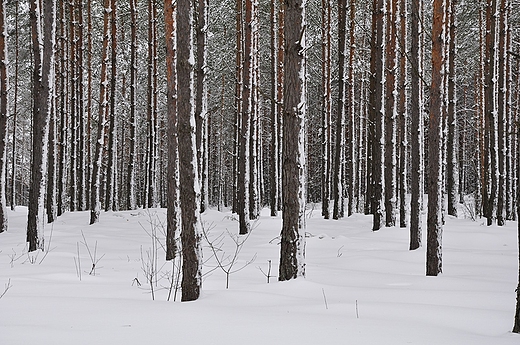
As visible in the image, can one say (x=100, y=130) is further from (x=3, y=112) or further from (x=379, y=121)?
(x=379, y=121)

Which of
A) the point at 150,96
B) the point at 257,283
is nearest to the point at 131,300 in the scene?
the point at 257,283

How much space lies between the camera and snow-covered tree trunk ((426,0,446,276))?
6.94 meters

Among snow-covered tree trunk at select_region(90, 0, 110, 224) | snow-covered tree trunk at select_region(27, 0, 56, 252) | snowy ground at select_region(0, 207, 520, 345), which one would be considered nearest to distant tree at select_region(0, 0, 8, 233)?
snowy ground at select_region(0, 207, 520, 345)

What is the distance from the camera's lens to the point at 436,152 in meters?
7.11

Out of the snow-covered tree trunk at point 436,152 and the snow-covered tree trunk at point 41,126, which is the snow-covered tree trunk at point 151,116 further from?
the snow-covered tree trunk at point 436,152

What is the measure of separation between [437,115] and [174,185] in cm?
437

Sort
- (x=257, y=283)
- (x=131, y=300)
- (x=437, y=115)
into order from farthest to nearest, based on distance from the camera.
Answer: (x=437, y=115)
(x=257, y=283)
(x=131, y=300)

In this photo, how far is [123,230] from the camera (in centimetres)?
1350

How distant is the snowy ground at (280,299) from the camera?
3.43 meters

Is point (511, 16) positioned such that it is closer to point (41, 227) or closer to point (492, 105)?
point (492, 105)

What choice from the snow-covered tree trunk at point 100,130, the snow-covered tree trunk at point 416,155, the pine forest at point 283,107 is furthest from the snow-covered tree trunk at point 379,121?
the snow-covered tree trunk at point 100,130

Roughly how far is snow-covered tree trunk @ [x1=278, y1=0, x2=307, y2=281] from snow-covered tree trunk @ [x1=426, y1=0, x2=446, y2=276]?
217 centimetres

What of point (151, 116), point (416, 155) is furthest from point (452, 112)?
point (151, 116)

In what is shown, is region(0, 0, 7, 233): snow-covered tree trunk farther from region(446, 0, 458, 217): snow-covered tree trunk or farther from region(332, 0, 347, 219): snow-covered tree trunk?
region(446, 0, 458, 217): snow-covered tree trunk
